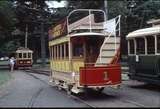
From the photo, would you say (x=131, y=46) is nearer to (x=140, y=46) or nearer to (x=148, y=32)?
(x=140, y=46)

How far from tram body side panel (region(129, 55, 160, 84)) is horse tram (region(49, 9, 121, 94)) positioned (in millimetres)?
2147

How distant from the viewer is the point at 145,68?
22578mm

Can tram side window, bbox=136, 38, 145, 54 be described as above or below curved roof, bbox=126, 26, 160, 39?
below

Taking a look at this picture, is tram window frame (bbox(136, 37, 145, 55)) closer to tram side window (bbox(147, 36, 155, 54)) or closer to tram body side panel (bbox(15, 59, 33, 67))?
tram side window (bbox(147, 36, 155, 54))

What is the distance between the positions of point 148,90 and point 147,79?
51 centimetres

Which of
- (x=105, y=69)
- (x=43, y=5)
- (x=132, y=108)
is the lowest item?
(x=132, y=108)

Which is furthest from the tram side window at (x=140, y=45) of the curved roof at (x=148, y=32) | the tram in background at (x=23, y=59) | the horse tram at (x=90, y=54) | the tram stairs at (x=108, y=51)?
the tram in background at (x=23, y=59)

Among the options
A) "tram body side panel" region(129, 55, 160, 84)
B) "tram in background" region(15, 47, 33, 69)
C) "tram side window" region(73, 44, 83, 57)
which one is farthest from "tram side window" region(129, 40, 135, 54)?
"tram in background" region(15, 47, 33, 69)

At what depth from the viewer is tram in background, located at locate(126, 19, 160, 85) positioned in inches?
843

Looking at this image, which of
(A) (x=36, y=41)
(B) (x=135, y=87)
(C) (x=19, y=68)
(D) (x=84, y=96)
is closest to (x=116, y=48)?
(D) (x=84, y=96)

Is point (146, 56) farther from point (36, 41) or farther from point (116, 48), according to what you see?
point (36, 41)

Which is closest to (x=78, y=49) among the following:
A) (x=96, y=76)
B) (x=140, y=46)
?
(x=96, y=76)

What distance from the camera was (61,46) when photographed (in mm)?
22609

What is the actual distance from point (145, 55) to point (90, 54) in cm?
324
